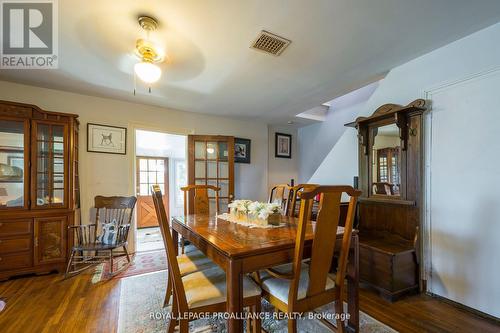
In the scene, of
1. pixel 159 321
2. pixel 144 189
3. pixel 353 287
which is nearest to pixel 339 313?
pixel 353 287

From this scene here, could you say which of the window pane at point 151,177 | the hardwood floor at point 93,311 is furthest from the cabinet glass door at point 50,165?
the window pane at point 151,177

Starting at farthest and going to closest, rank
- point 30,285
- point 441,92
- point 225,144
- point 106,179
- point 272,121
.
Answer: point 272,121 < point 225,144 < point 106,179 < point 30,285 < point 441,92

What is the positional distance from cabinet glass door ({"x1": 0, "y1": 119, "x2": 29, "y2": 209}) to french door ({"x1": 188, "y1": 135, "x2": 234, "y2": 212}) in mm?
2063

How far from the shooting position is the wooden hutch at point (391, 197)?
2.16m

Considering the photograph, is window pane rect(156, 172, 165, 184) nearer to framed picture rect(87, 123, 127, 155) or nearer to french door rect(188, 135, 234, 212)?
french door rect(188, 135, 234, 212)

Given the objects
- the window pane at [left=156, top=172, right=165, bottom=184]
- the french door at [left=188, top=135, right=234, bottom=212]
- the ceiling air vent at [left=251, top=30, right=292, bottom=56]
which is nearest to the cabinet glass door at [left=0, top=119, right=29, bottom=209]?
the french door at [left=188, top=135, right=234, bottom=212]

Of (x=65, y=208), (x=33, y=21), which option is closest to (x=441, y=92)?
(x=33, y=21)

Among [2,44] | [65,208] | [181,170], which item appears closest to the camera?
[2,44]

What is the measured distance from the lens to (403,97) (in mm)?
2459

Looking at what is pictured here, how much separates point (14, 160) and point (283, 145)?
4.40 m

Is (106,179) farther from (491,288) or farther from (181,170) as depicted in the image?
(491,288)

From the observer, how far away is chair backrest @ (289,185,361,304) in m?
1.19

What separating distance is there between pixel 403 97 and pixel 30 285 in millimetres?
4572

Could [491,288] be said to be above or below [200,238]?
below
